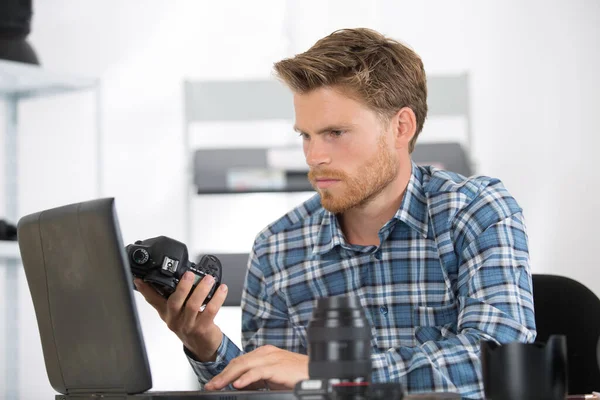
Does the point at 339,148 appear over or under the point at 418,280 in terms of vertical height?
over

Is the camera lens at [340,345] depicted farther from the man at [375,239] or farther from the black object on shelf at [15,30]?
the black object on shelf at [15,30]

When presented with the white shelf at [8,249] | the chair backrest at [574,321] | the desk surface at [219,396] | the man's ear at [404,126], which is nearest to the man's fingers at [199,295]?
the desk surface at [219,396]

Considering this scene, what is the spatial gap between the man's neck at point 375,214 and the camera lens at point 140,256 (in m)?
0.48

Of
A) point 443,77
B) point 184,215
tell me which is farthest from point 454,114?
point 184,215

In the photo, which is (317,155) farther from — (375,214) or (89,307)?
(89,307)

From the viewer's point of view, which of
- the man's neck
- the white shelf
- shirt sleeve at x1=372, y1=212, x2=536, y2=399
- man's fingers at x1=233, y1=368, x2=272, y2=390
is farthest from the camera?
the white shelf

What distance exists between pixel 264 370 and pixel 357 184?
0.51 meters

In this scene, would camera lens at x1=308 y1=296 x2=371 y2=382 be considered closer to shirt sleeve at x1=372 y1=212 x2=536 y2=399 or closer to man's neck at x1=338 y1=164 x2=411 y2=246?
shirt sleeve at x1=372 y1=212 x2=536 y2=399

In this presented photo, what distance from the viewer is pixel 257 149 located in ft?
10.9

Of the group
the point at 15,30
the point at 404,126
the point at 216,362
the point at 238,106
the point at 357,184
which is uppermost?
the point at 15,30

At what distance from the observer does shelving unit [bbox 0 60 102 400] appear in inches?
114

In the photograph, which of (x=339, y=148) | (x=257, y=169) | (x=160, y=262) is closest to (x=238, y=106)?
(x=257, y=169)

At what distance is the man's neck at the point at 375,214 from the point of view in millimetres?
1614

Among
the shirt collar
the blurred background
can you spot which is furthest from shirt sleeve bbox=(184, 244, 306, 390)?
the blurred background
